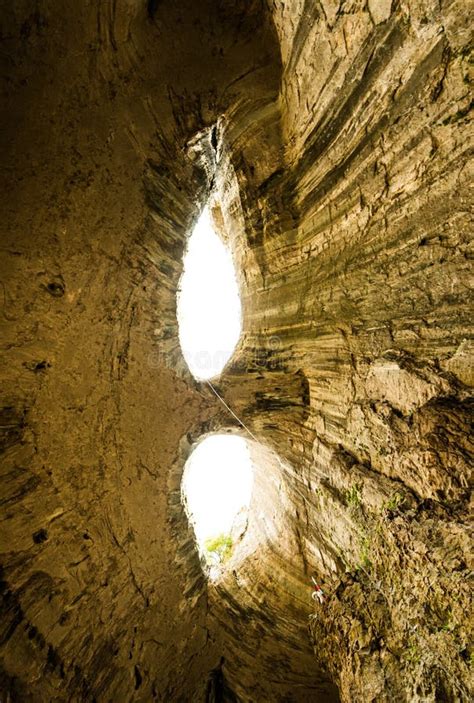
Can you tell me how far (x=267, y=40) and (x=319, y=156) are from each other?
5.53 ft

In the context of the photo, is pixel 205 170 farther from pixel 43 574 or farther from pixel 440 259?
pixel 43 574

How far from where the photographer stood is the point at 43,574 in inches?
114

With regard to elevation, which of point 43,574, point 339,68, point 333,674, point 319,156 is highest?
point 339,68

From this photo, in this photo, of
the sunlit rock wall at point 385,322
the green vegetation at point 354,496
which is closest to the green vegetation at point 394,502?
the sunlit rock wall at point 385,322

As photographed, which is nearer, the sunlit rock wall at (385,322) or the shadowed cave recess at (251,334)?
the sunlit rock wall at (385,322)

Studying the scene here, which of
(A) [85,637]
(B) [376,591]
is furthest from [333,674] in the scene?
(A) [85,637]

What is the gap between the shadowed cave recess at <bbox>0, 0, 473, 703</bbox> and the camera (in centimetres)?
207

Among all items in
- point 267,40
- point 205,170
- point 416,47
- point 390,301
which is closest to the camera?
point 416,47

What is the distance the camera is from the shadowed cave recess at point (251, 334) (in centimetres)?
207

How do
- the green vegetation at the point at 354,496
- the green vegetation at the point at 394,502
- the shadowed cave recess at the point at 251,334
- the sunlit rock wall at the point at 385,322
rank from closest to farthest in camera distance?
1. the sunlit rock wall at the point at 385,322
2. the shadowed cave recess at the point at 251,334
3. the green vegetation at the point at 394,502
4. the green vegetation at the point at 354,496

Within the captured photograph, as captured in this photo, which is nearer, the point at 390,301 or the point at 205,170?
the point at 390,301

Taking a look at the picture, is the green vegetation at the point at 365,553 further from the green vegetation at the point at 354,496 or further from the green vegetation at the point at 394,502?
the green vegetation at the point at 394,502

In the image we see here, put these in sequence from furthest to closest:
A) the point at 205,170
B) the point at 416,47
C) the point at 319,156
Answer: the point at 205,170 → the point at 319,156 → the point at 416,47

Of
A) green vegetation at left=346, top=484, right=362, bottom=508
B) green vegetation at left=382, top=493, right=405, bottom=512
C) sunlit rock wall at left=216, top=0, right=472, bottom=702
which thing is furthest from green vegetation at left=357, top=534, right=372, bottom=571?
green vegetation at left=382, top=493, right=405, bottom=512
